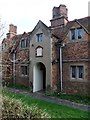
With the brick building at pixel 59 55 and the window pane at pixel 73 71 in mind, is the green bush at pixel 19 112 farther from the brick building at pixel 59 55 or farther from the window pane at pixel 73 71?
the window pane at pixel 73 71

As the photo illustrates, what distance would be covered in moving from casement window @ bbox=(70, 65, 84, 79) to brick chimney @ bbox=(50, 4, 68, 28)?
584cm

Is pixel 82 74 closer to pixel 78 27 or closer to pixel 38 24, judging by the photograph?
pixel 78 27

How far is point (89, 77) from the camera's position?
653 inches

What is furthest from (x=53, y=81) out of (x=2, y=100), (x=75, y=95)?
(x=2, y=100)

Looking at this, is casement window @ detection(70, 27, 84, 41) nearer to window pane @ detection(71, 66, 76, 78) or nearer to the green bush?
window pane @ detection(71, 66, 76, 78)

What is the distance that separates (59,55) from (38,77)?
4.21 meters

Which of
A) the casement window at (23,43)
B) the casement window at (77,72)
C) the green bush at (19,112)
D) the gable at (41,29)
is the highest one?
the gable at (41,29)

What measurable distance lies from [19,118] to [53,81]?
1110cm

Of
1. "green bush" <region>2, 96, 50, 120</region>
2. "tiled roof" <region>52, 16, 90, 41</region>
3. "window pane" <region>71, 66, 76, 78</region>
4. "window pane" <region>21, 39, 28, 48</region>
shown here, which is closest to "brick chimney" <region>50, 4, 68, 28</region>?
"tiled roof" <region>52, 16, 90, 41</region>

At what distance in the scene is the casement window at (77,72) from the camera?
57.0ft

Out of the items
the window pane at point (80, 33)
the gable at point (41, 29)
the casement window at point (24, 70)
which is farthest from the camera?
the casement window at point (24, 70)

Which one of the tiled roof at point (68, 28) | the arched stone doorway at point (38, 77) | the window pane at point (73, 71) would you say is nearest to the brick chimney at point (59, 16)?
the tiled roof at point (68, 28)

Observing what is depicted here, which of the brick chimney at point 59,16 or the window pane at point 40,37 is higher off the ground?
the brick chimney at point 59,16

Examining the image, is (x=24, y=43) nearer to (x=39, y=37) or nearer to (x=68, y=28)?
(x=39, y=37)
